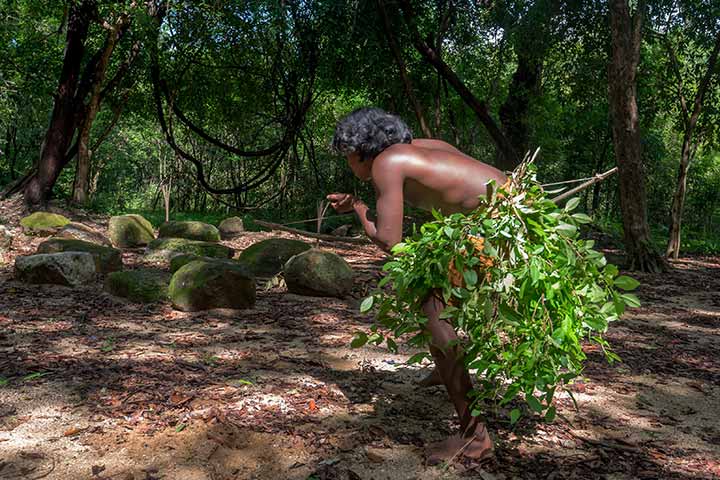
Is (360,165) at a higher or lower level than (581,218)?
higher

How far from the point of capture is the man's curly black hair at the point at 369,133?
8.91 ft

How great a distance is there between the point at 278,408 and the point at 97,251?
4.64m

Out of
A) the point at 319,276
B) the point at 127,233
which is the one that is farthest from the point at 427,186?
the point at 127,233

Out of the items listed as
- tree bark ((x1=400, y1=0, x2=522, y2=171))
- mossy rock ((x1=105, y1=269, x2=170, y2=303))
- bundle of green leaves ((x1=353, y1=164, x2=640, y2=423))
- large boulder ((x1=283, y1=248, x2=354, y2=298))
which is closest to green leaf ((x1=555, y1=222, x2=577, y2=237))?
bundle of green leaves ((x1=353, y1=164, x2=640, y2=423))

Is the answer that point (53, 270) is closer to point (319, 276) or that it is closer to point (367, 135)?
point (319, 276)

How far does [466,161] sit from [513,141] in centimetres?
1065

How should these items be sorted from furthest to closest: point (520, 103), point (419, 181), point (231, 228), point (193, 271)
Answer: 1. point (520, 103)
2. point (231, 228)
3. point (193, 271)
4. point (419, 181)

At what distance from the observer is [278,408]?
3.03m

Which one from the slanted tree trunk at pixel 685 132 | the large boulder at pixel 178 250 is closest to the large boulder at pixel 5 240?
the large boulder at pixel 178 250

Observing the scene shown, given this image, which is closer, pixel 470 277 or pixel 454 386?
pixel 470 277

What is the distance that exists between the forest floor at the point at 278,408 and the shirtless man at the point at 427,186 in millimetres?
162

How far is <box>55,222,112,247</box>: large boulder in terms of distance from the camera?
8711 mm

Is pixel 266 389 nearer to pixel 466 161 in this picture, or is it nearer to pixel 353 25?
pixel 466 161

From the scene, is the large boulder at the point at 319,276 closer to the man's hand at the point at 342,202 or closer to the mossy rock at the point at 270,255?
the mossy rock at the point at 270,255
